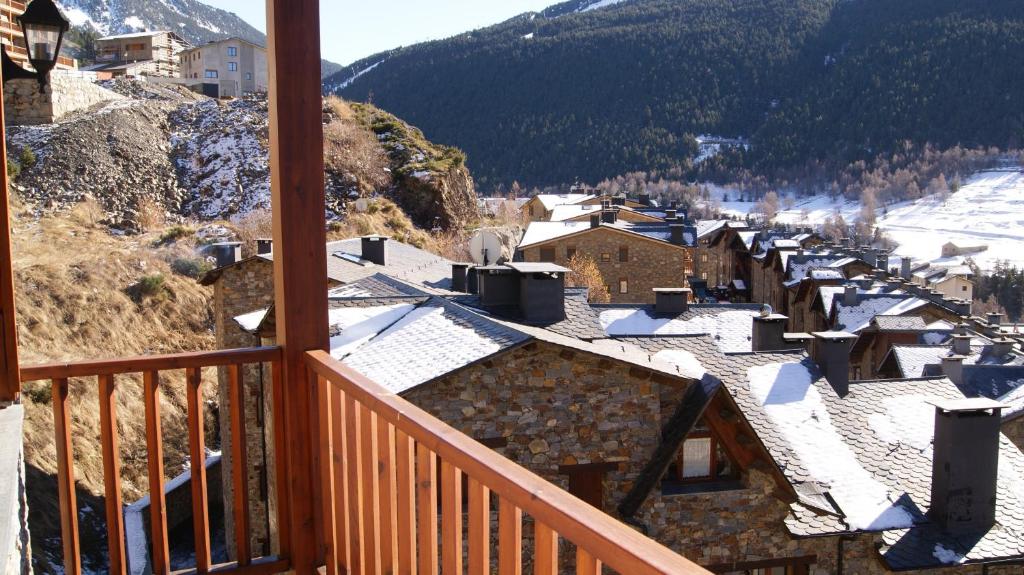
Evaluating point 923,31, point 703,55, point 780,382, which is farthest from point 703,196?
point 780,382

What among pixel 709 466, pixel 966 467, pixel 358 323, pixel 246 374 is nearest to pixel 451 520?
Answer: pixel 709 466

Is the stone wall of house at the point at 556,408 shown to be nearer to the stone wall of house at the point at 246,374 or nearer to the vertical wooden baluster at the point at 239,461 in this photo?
the stone wall of house at the point at 246,374

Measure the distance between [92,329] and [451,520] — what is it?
20418 mm

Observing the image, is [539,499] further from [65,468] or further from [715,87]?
[715,87]

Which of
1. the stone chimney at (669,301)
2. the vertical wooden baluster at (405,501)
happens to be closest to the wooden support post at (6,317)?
the vertical wooden baluster at (405,501)

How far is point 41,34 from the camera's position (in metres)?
5.77

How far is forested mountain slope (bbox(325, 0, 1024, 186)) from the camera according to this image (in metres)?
115

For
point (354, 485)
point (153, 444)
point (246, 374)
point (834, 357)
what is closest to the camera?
point (354, 485)

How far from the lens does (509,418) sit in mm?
9219

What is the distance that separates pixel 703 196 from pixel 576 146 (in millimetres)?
16330

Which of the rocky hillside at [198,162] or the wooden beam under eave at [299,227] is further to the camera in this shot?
the rocky hillside at [198,162]

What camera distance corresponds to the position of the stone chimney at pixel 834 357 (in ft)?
42.0

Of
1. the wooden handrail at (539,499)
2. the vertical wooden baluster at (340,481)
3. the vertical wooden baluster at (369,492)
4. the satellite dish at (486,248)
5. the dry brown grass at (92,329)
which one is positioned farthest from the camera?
the satellite dish at (486,248)

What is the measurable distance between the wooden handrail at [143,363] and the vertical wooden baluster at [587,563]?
200cm
